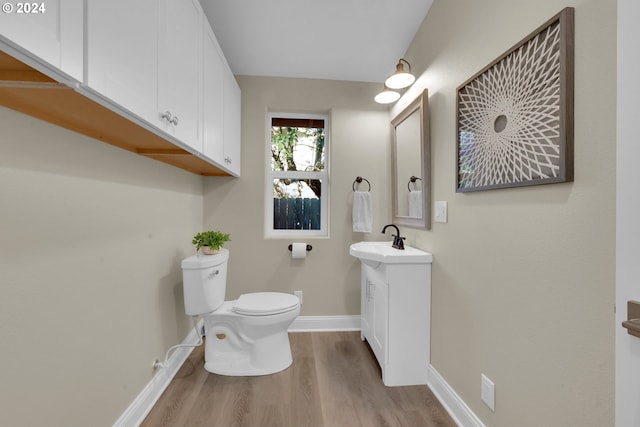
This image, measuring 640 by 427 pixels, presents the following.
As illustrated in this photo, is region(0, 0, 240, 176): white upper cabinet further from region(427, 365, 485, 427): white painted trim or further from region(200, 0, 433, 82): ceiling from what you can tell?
region(427, 365, 485, 427): white painted trim

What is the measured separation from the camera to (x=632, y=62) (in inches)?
25.5

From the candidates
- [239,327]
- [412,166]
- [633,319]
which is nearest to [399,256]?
[412,166]

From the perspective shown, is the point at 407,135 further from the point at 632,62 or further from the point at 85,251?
the point at 85,251

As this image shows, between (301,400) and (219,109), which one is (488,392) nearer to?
(301,400)

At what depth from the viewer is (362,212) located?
2.36 metres

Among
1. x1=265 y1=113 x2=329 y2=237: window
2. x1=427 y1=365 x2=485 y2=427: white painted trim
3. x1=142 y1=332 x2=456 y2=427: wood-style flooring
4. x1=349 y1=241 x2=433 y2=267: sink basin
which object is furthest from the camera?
x1=265 y1=113 x2=329 y2=237: window

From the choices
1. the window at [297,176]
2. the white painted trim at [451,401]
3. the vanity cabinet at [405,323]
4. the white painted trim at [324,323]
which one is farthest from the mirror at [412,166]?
the white painted trim at [324,323]

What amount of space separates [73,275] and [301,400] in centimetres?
128

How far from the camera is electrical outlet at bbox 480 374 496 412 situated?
45.4 inches

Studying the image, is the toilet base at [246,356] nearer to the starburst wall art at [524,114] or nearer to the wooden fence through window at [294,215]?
the wooden fence through window at [294,215]

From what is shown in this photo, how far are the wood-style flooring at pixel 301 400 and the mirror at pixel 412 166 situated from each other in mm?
1029

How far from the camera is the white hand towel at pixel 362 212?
2.35m

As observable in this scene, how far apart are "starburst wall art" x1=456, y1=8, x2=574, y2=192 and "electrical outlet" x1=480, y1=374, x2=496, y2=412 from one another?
2.74 ft

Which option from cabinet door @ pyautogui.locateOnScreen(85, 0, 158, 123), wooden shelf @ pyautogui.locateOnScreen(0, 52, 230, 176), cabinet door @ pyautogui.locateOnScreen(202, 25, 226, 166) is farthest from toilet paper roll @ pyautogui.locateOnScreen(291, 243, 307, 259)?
cabinet door @ pyautogui.locateOnScreen(85, 0, 158, 123)
